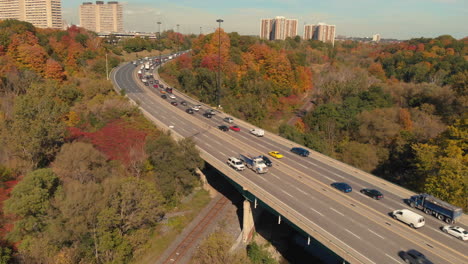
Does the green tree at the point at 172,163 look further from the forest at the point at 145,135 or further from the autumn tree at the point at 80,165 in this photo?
the autumn tree at the point at 80,165

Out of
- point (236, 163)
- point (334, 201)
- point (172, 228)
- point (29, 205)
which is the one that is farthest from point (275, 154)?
point (29, 205)

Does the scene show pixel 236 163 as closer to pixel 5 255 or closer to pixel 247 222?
pixel 247 222

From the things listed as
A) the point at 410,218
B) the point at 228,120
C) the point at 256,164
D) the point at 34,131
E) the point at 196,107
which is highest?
the point at 34,131

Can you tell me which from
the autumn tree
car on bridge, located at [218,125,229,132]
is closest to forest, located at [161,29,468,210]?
car on bridge, located at [218,125,229,132]

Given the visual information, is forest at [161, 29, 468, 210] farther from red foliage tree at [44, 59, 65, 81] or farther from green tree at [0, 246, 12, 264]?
green tree at [0, 246, 12, 264]

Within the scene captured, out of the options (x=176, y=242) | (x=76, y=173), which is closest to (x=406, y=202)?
(x=176, y=242)

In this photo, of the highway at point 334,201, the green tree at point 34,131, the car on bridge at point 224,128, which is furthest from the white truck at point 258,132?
the green tree at point 34,131

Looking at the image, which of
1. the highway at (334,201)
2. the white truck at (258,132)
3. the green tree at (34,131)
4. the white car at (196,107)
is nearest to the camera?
the highway at (334,201)
